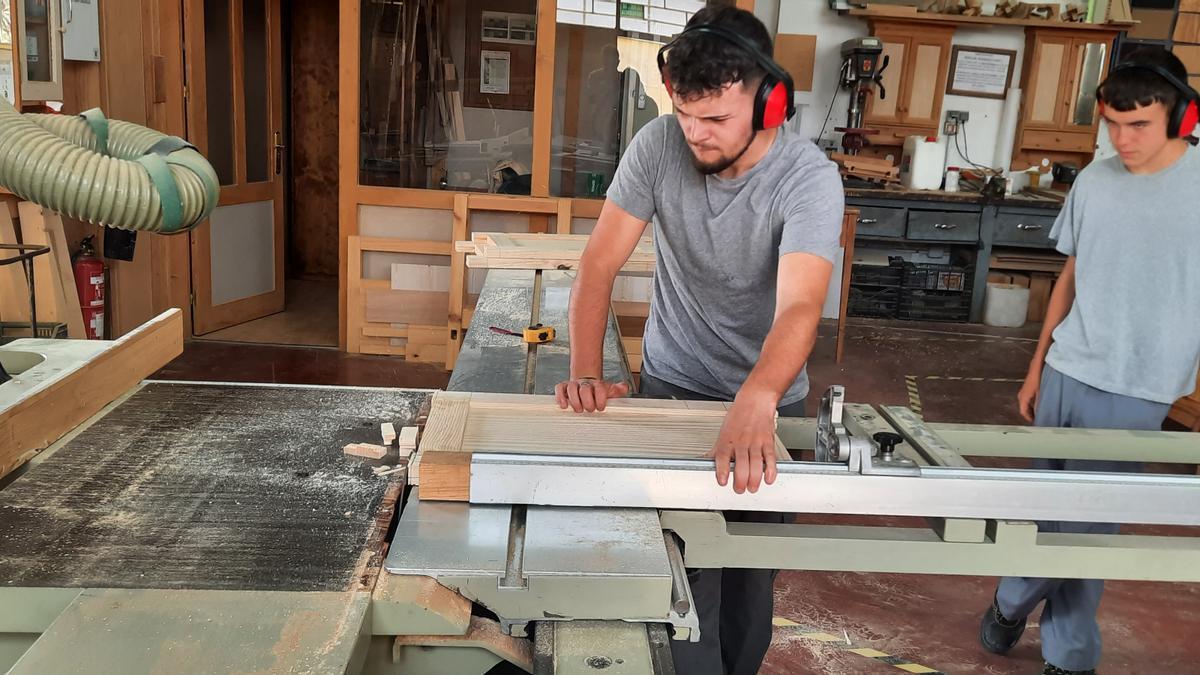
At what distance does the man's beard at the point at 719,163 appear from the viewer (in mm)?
1652

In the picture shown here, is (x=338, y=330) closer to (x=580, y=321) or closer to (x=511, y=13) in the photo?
(x=511, y=13)

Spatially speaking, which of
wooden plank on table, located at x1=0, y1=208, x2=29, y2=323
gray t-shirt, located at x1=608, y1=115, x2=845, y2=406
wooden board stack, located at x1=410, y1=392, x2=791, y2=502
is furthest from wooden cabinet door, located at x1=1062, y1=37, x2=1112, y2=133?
wooden plank on table, located at x1=0, y1=208, x2=29, y2=323

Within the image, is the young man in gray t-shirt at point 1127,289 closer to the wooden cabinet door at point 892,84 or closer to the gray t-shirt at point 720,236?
the gray t-shirt at point 720,236

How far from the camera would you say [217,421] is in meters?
1.60

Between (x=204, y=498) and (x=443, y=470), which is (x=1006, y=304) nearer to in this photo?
(x=443, y=470)

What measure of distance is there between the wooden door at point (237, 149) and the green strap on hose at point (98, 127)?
3876 mm

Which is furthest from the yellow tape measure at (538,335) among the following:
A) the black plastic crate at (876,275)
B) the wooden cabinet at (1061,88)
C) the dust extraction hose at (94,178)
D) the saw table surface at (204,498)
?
the wooden cabinet at (1061,88)

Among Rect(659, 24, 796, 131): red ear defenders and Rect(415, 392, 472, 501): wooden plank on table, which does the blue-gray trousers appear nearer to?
Rect(659, 24, 796, 131): red ear defenders

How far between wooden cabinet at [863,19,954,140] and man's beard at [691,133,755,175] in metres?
5.32

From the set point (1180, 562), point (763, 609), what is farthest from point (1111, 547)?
point (763, 609)

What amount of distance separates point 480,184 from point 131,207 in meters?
3.93

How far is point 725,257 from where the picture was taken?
1.80 m

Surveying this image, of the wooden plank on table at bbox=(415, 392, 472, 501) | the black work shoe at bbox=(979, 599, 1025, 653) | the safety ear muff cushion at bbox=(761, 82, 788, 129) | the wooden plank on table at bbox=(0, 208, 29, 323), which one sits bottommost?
the black work shoe at bbox=(979, 599, 1025, 653)

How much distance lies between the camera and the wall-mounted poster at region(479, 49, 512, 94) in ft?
16.2
